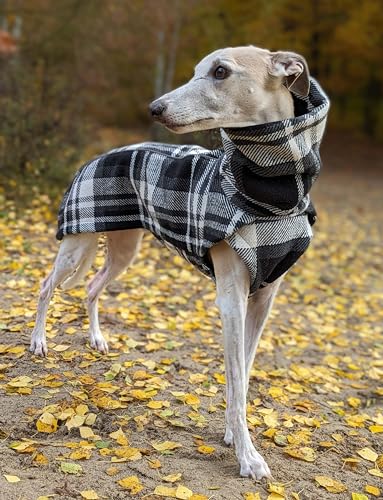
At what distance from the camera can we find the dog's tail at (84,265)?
423 centimetres

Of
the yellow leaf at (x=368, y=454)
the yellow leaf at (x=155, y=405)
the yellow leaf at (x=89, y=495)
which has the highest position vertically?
the yellow leaf at (x=89, y=495)

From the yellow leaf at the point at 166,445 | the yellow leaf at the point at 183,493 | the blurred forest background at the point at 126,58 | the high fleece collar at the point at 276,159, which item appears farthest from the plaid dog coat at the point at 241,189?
the blurred forest background at the point at 126,58

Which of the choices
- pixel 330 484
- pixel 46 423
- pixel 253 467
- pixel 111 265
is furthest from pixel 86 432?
pixel 111 265

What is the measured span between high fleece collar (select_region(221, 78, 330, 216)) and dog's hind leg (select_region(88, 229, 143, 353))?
1406 mm

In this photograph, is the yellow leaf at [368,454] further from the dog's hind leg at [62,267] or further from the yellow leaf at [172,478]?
the dog's hind leg at [62,267]

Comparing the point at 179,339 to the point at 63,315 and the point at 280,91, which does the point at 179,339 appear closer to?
the point at 63,315

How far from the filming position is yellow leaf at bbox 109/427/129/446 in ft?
11.2

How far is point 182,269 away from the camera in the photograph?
702 centimetres

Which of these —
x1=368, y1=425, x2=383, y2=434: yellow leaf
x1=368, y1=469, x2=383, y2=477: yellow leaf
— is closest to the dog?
x1=368, y1=469, x2=383, y2=477: yellow leaf

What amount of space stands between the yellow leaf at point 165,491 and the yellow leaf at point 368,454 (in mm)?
1253

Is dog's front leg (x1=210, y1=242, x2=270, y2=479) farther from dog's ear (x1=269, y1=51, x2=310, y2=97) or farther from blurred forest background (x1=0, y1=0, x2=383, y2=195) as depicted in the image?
blurred forest background (x1=0, y1=0, x2=383, y2=195)

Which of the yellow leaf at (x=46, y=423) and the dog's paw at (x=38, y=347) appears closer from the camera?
the yellow leaf at (x=46, y=423)

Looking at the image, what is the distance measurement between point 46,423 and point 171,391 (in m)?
0.89

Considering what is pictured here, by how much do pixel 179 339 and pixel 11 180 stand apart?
4.10m
